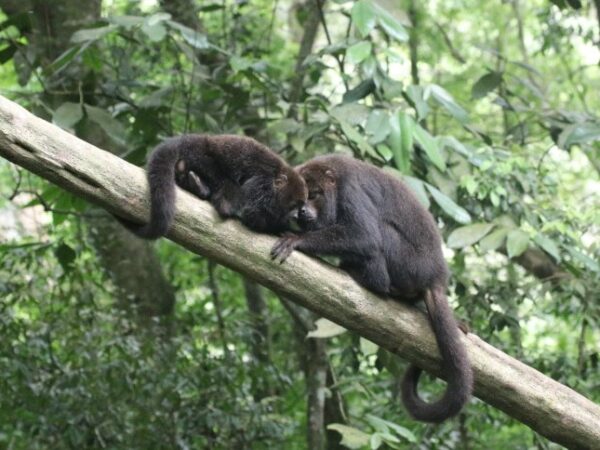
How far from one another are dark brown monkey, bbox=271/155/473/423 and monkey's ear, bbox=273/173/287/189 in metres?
0.16

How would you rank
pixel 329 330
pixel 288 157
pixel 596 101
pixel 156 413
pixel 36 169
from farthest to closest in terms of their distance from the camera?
pixel 596 101
pixel 288 157
pixel 156 413
pixel 329 330
pixel 36 169

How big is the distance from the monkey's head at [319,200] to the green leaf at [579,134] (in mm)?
1800

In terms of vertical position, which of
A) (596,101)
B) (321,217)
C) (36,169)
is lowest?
(596,101)

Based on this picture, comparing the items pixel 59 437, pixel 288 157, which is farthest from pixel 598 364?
pixel 59 437

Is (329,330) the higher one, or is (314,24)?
(314,24)

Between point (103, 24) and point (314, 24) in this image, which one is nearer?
point (103, 24)

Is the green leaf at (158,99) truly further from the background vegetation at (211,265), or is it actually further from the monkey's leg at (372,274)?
the monkey's leg at (372,274)

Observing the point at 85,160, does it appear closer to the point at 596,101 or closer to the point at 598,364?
the point at 598,364

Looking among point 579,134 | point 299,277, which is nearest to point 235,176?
point 299,277

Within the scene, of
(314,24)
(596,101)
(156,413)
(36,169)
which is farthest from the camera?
(596,101)

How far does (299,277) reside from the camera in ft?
11.9

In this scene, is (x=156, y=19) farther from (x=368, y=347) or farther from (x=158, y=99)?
(x=368, y=347)

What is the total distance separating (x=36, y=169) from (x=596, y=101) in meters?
8.33

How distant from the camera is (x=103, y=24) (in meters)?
5.02
